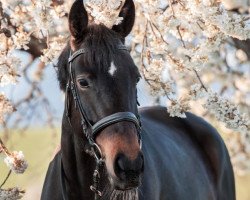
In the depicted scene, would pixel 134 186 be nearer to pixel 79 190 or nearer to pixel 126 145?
pixel 126 145

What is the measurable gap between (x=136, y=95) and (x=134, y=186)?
63cm

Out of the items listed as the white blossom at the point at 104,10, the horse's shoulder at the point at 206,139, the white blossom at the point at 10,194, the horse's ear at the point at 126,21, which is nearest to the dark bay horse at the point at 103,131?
the horse's ear at the point at 126,21

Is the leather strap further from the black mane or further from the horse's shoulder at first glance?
the horse's shoulder

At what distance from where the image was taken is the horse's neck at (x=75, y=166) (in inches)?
183

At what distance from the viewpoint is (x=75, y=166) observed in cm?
477

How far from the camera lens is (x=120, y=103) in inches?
165

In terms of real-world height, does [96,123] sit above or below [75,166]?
above

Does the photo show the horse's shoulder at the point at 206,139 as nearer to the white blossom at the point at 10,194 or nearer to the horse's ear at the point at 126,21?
the white blossom at the point at 10,194

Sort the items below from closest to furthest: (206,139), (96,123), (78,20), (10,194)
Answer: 1. (96,123)
2. (78,20)
3. (10,194)
4. (206,139)

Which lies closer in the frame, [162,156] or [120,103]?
[120,103]

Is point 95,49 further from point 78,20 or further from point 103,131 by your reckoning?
point 103,131

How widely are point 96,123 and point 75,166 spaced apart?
2.00 ft

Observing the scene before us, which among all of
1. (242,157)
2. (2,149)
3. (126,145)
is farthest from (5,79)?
(242,157)

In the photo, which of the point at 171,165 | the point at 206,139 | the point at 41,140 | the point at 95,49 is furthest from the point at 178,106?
the point at 41,140
